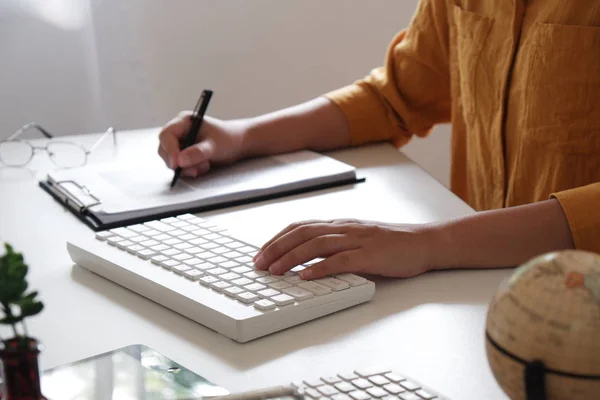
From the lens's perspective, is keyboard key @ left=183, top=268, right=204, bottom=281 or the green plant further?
keyboard key @ left=183, top=268, right=204, bottom=281

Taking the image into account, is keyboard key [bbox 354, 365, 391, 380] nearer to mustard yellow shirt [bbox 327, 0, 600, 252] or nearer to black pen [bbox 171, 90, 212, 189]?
mustard yellow shirt [bbox 327, 0, 600, 252]

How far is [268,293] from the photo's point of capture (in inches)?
31.2

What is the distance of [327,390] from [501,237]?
1.19ft

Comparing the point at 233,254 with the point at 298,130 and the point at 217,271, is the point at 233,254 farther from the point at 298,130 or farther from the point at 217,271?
the point at 298,130

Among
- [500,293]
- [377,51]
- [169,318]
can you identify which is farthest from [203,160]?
[377,51]

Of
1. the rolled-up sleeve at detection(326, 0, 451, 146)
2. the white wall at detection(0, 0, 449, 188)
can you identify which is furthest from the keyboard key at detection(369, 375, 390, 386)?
the white wall at detection(0, 0, 449, 188)

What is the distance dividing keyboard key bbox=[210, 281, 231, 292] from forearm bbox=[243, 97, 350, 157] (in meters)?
0.54

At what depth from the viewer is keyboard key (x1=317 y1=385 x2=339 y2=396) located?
24.5 inches

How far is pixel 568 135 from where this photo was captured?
1170 millimetres

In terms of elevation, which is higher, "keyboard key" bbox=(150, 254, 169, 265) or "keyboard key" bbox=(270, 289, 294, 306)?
"keyboard key" bbox=(150, 254, 169, 265)

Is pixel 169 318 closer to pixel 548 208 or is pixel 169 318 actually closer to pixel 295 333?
pixel 295 333

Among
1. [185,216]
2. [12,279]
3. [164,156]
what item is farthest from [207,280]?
[164,156]

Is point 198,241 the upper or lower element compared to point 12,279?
lower

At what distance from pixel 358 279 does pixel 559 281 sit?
0.35 metres
